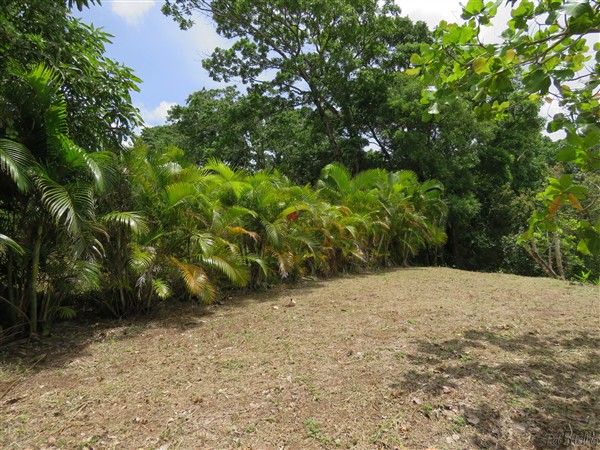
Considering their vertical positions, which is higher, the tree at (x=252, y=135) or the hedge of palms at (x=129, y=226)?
the tree at (x=252, y=135)

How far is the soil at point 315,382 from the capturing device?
2.62 m

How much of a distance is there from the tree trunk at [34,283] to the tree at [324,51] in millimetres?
12951

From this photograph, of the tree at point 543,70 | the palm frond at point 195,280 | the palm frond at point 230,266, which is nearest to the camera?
the tree at point 543,70

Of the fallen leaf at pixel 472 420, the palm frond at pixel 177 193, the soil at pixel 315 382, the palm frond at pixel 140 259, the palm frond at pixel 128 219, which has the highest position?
the palm frond at pixel 177 193

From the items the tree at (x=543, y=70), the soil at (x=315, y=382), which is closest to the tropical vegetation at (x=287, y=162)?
the tree at (x=543, y=70)

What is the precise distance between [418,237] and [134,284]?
10019mm

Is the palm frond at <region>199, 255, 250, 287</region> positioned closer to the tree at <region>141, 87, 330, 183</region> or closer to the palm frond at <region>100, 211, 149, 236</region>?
the palm frond at <region>100, 211, 149, 236</region>

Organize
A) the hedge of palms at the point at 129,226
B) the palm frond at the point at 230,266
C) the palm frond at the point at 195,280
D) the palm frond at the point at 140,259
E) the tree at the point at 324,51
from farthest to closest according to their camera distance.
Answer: the tree at the point at 324,51
the palm frond at the point at 230,266
the palm frond at the point at 195,280
the palm frond at the point at 140,259
the hedge of palms at the point at 129,226

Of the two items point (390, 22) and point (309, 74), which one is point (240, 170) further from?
point (390, 22)

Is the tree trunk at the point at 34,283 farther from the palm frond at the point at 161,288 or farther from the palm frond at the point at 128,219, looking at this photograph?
the palm frond at the point at 161,288

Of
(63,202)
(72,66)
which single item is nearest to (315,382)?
(63,202)

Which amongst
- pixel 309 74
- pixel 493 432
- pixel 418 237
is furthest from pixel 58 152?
pixel 309 74

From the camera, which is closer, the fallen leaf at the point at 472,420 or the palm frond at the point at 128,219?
the fallen leaf at the point at 472,420

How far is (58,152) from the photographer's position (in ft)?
13.6
